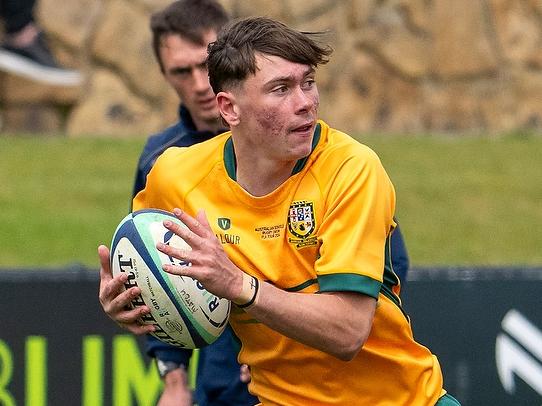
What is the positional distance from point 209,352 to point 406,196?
5.14 m

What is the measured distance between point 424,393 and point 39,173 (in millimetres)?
6536

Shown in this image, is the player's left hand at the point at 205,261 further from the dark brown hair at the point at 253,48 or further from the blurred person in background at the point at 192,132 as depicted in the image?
the blurred person in background at the point at 192,132

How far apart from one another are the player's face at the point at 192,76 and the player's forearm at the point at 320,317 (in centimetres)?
152

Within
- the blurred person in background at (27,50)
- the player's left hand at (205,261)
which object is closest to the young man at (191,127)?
the player's left hand at (205,261)

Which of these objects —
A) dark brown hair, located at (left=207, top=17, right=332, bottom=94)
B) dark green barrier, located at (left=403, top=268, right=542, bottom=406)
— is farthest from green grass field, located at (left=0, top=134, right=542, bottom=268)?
dark brown hair, located at (left=207, top=17, right=332, bottom=94)

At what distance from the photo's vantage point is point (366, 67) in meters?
12.0

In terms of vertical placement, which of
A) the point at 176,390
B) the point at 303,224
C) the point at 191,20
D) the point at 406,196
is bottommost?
the point at 406,196

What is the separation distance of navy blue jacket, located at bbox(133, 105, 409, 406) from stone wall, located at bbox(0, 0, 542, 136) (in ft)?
19.7

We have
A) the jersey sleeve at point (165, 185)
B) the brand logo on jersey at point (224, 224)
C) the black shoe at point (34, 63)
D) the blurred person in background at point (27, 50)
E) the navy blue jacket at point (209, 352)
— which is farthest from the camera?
the black shoe at point (34, 63)

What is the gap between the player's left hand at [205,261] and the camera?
12.5 feet

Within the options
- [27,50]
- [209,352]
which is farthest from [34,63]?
[209,352]

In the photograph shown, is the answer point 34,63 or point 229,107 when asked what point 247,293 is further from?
point 34,63

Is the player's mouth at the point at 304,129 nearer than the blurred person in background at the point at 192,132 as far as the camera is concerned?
Yes

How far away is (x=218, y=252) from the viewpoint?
12.6 ft
